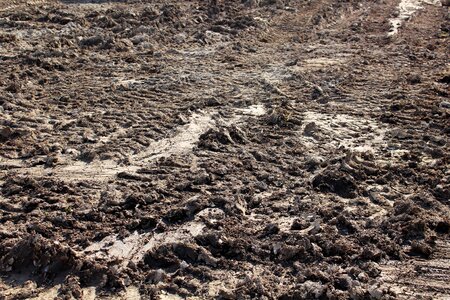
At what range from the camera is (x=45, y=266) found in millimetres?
4242

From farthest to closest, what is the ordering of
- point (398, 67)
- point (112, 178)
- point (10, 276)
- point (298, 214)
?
point (398, 67)
point (112, 178)
point (298, 214)
point (10, 276)

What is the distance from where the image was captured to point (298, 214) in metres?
5.12

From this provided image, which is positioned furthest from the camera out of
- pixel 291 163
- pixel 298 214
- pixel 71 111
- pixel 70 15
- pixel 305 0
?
pixel 305 0

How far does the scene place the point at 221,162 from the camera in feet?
19.9

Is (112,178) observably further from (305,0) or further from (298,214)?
(305,0)

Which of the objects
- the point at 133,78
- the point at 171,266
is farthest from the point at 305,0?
the point at 171,266

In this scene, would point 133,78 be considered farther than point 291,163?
Yes

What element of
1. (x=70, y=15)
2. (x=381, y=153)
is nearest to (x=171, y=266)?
(x=381, y=153)

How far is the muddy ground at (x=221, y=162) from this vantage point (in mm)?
4281

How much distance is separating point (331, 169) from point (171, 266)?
2261 millimetres

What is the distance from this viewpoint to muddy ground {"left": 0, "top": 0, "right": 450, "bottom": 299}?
4.28m

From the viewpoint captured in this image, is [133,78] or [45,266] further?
[133,78]

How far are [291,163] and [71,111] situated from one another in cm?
322

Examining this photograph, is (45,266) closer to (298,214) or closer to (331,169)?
(298,214)
